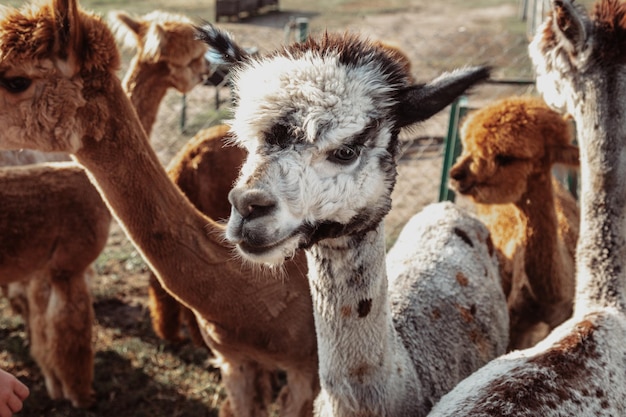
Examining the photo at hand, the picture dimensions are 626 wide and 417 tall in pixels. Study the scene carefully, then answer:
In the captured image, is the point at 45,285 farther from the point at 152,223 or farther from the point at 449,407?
the point at 449,407

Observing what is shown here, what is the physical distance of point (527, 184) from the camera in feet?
11.6

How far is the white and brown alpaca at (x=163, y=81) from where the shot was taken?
14.4 ft

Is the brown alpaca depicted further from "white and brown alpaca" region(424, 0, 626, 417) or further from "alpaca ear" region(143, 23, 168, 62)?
"white and brown alpaca" region(424, 0, 626, 417)

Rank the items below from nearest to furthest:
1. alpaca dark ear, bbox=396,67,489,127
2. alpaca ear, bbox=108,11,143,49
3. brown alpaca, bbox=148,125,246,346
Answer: alpaca dark ear, bbox=396,67,489,127
brown alpaca, bbox=148,125,246,346
alpaca ear, bbox=108,11,143,49

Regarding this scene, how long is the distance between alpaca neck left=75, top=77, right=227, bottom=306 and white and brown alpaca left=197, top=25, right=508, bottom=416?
26.8 inches

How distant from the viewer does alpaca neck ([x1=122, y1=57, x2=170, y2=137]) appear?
437 centimetres

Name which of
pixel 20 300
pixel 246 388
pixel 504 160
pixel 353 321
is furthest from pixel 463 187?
pixel 20 300

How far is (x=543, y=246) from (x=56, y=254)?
102 inches

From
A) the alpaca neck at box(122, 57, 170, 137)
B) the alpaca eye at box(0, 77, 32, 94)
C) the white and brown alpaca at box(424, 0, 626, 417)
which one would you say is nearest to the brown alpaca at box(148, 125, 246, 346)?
the alpaca neck at box(122, 57, 170, 137)

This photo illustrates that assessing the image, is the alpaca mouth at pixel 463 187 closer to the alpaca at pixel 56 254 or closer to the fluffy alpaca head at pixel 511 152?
the fluffy alpaca head at pixel 511 152

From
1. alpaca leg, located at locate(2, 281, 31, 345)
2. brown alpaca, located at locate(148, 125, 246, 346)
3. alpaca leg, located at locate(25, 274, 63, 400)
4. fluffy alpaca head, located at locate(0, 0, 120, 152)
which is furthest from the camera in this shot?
alpaca leg, located at locate(2, 281, 31, 345)

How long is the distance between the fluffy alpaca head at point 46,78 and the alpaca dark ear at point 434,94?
1327 mm

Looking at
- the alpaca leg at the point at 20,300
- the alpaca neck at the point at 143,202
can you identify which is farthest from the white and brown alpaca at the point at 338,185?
the alpaca leg at the point at 20,300

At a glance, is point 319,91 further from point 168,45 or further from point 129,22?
point 129,22
